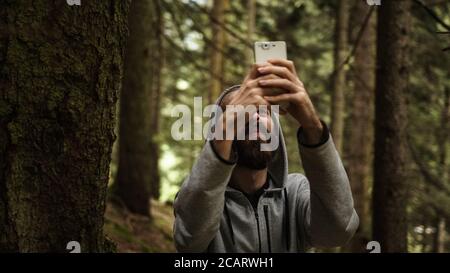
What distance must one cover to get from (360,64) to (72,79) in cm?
896

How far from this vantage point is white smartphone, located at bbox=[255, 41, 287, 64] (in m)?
2.36

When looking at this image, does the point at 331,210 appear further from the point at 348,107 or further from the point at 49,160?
the point at 348,107

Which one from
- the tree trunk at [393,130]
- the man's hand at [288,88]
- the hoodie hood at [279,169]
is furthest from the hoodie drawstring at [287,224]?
the tree trunk at [393,130]

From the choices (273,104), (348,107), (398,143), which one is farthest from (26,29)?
(348,107)

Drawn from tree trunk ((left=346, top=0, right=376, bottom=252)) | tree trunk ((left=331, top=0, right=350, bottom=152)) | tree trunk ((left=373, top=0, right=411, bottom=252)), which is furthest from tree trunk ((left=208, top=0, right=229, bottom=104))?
tree trunk ((left=373, top=0, right=411, bottom=252))

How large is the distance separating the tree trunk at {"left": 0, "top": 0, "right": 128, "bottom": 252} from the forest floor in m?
4.48

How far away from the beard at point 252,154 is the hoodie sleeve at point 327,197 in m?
0.30

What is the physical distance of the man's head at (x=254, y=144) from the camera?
8.51ft

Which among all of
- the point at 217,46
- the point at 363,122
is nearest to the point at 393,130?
the point at 363,122

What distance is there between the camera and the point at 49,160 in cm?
221

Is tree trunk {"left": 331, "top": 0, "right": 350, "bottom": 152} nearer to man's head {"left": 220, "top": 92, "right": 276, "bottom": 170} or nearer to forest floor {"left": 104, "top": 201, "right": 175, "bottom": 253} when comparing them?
forest floor {"left": 104, "top": 201, "right": 175, "bottom": 253}

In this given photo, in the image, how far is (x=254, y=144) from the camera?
2744mm

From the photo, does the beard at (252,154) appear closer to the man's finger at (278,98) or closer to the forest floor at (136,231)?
the man's finger at (278,98)

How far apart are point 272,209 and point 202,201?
0.69m
